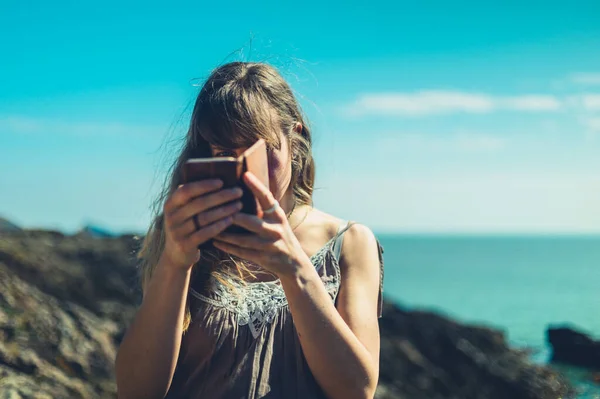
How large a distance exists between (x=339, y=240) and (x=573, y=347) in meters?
19.3

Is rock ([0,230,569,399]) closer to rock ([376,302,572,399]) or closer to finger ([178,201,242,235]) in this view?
rock ([376,302,572,399])

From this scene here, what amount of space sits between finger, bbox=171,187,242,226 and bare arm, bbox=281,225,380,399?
1.32 ft

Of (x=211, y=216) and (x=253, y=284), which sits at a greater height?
(x=211, y=216)

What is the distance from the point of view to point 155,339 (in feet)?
8.04

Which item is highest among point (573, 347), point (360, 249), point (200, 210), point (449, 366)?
point (200, 210)

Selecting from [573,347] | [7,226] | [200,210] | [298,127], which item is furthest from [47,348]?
[573,347]

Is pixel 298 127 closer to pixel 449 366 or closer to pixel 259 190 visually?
pixel 259 190

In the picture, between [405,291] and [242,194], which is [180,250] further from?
[405,291]

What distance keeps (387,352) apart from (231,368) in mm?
12085

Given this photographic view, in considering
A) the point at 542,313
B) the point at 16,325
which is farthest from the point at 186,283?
the point at 542,313

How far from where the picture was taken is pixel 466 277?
293 feet

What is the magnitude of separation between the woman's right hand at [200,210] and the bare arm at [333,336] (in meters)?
0.35

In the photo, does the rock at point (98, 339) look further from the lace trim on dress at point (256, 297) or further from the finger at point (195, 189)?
the finger at point (195, 189)

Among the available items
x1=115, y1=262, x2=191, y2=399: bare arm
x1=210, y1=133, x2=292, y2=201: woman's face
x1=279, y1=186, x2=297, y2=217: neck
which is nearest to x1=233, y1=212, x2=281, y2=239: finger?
x1=115, y1=262, x2=191, y2=399: bare arm
